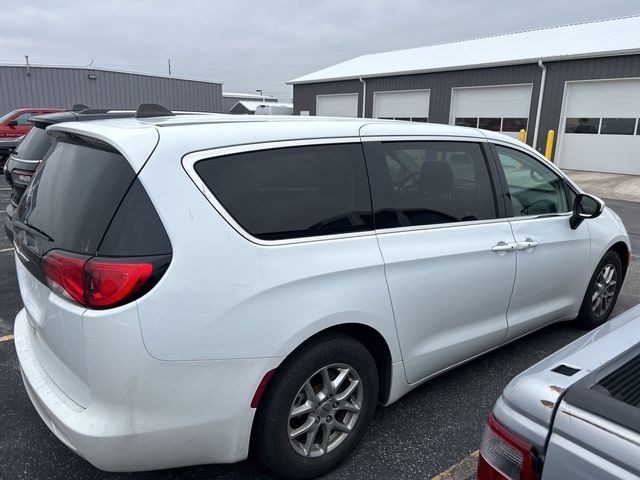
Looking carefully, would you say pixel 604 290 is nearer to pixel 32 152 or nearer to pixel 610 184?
pixel 32 152

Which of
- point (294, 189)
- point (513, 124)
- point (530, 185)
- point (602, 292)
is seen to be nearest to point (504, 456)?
point (294, 189)

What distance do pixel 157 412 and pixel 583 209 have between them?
3.29 m

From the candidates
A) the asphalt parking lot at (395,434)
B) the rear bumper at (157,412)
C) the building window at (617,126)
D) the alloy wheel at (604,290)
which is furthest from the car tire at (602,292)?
the building window at (617,126)

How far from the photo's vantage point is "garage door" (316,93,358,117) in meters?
24.4

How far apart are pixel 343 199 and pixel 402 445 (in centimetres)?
138

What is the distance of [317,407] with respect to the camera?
2271mm

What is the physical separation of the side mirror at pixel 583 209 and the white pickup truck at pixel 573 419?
211 cm

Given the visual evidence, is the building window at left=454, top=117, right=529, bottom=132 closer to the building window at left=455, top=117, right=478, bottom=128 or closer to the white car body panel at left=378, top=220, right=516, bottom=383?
the building window at left=455, top=117, right=478, bottom=128

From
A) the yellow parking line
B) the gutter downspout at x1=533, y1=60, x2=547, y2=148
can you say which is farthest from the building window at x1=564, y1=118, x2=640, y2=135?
the yellow parking line

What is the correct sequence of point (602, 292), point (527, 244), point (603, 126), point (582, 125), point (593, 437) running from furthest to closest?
point (582, 125), point (603, 126), point (602, 292), point (527, 244), point (593, 437)

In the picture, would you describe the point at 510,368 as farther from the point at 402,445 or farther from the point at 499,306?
the point at 402,445

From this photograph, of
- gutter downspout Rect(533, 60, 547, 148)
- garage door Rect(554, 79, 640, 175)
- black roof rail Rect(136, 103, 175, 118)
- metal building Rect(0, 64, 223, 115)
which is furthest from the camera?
metal building Rect(0, 64, 223, 115)

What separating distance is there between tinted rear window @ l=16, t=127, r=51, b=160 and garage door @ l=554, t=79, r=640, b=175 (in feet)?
53.4

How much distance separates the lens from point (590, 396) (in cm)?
124
